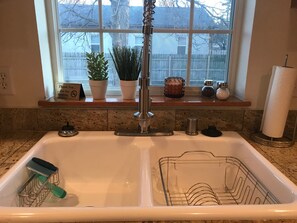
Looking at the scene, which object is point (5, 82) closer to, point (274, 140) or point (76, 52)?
point (76, 52)

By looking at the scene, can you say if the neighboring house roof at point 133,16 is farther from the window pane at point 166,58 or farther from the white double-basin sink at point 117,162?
the white double-basin sink at point 117,162

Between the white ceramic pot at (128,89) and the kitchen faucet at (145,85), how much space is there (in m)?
0.16

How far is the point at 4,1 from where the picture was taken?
3.38 feet

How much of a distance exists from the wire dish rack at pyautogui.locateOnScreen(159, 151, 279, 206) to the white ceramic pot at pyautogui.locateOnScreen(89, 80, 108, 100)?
412 millimetres

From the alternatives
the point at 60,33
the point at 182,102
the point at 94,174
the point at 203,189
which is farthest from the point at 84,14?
the point at 203,189

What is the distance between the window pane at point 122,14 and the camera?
A: 1215 mm

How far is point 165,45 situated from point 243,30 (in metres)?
0.38

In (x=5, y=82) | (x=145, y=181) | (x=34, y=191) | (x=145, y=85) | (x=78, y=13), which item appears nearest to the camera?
(x=145, y=181)

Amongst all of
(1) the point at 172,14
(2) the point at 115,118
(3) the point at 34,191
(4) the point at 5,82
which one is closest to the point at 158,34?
(1) the point at 172,14

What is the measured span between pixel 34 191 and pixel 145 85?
57 centimetres

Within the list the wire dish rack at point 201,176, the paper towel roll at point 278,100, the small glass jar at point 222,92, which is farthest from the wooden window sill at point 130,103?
the wire dish rack at point 201,176

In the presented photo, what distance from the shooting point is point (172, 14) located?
1.24 metres

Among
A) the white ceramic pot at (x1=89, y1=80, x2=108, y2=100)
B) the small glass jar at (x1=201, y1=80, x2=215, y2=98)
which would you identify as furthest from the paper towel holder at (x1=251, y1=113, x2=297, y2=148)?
the white ceramic pot at (x1=89, y1=80, x2=108, y2=100)

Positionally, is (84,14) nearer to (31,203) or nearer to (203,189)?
(31,203)
